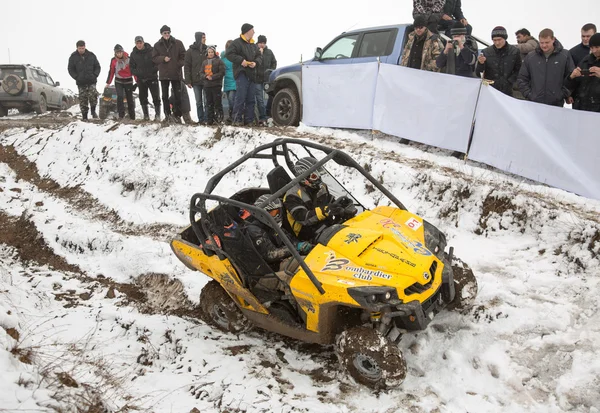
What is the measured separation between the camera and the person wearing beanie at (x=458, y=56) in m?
8.62

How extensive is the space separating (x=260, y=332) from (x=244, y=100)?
254 inches

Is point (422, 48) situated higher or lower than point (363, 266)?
higher

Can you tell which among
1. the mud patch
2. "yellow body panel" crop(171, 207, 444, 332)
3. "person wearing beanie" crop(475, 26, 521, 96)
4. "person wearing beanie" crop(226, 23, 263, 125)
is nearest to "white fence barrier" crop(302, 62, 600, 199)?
"person wearing beanie" crop(475, 26, 521, 96)

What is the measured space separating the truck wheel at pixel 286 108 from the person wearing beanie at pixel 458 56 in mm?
3210

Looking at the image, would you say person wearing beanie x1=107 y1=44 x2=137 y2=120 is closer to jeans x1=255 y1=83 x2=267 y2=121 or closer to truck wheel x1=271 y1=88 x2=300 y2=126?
jeans x1=255 y1=83 x2=267 y2=121

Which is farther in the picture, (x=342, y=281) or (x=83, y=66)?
(x=83, y=66)

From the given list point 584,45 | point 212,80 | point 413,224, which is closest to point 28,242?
point 212,80

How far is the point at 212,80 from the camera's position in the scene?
11.1 meters

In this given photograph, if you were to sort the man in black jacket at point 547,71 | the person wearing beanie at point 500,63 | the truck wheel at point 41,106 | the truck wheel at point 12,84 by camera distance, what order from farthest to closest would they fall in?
the truck wheel at point 41,106
the truck wheel at point 12,84
the person wearing beanie at point 500,63
the man in black jacket at point 547,71

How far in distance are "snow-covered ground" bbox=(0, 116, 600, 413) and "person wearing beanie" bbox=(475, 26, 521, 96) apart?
1421 mm

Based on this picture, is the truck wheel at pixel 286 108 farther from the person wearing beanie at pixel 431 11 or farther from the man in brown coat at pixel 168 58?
the person wearing beanie at pixel 431 11

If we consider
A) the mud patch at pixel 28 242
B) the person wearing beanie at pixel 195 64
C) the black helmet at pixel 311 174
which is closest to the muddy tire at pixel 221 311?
the black helmet at pixel 311 174

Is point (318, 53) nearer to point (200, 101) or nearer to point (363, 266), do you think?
point (200, 101)

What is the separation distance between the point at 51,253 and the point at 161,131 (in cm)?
416
